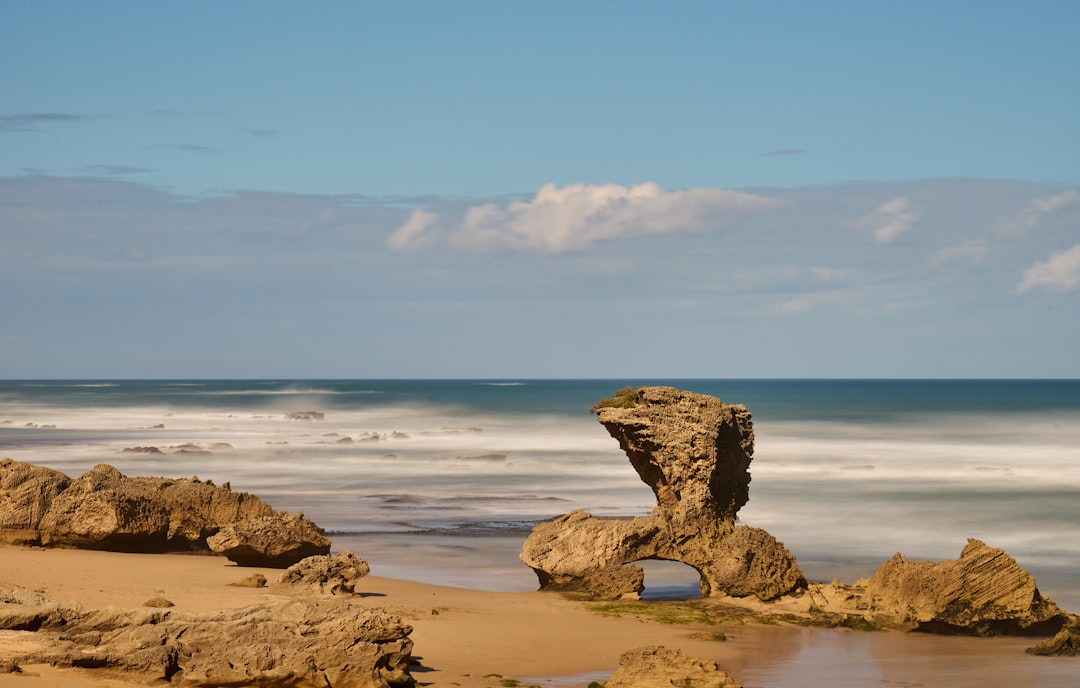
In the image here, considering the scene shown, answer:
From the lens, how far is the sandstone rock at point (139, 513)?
54.6ft

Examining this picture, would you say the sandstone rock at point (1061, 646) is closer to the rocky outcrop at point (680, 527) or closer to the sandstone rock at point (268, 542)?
the rocky outcrop at point (680, 527)

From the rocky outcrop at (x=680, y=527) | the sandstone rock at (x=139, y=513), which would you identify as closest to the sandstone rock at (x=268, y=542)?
the sandstone rock at (x=139, y=513)

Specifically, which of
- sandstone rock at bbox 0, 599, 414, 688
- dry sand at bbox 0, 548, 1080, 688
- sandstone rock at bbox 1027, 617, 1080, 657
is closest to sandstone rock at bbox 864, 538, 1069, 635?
dry sand at bbox 0, 548, 1080, 688

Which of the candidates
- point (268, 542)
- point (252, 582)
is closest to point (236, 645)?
point (252, 582)

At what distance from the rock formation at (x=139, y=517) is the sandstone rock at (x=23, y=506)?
1cm

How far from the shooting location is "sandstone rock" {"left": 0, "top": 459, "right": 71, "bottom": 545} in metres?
16.6

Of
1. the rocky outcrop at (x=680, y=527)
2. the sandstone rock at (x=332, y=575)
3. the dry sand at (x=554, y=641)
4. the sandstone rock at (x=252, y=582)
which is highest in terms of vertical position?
the rocky outcrop at (x=680, y=527)

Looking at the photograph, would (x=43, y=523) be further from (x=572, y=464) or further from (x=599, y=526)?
(x=572, y=464)

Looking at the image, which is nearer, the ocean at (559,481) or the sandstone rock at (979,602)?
the sandstone rock at (979,602)

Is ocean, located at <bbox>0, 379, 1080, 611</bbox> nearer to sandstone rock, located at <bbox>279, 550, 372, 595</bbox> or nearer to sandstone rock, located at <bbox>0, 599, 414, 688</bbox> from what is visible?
sandstone rock, located at <bbox>279, 550, 372, 595</bbox>

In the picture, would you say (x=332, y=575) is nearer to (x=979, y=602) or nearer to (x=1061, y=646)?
(x=979, y=602)

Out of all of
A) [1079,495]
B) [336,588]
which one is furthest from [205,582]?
[1079,495]

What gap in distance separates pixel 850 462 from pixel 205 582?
3054cm

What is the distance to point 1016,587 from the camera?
14.1 m
